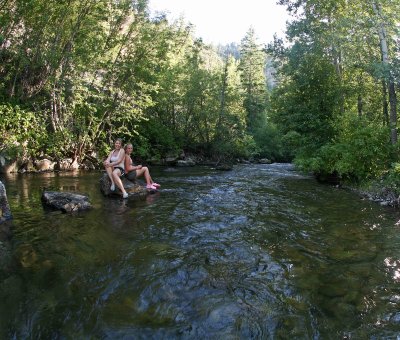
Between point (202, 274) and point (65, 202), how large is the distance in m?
5.59

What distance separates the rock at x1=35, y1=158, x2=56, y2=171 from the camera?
19562 mm

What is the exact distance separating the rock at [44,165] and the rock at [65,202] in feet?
35.4

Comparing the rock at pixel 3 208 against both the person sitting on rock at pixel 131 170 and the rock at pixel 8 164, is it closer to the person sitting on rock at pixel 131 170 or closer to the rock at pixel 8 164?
the person sitting on rock at pixel 131 170

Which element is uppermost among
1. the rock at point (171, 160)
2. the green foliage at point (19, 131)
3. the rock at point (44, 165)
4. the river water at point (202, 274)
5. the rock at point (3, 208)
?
the green foliage at point (19, 131)

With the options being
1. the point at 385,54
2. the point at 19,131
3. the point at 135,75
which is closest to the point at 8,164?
the point at 19,131

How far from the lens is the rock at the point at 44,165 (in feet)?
64.2

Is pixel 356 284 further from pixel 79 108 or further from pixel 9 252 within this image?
pixel 79 108

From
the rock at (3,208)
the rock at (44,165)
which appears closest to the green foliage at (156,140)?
the rock at (44,165)

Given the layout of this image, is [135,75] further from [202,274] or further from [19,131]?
[202,274]

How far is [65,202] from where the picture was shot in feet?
31.0

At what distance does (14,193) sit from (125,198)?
4182mm

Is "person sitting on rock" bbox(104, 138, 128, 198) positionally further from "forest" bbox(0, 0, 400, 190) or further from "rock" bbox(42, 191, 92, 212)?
"forest" bbox(0, 0, 400, 190)

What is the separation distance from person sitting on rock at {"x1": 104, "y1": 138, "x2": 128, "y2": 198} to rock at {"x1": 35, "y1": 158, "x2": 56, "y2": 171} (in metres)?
9.83

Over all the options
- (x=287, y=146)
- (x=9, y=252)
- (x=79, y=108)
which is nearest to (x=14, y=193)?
(x=9, y=252)
